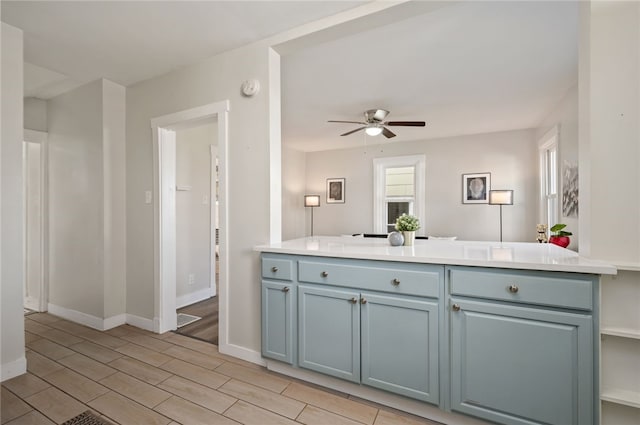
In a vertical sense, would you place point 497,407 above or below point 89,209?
below

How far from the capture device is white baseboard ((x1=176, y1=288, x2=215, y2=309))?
3.71 metres

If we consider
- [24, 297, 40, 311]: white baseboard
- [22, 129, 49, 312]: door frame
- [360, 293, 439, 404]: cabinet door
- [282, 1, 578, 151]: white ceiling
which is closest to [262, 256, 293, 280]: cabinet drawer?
[360, 293, 439, 404]: cabinet door

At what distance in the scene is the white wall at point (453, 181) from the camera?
492 cm

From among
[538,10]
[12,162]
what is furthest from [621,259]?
[12,162]

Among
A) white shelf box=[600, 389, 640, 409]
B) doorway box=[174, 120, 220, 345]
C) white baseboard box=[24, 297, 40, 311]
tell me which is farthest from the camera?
doorway box=[174, 120, 220, 345]

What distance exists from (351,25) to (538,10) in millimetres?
1265

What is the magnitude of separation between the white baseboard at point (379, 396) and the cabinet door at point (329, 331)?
0.10 metres

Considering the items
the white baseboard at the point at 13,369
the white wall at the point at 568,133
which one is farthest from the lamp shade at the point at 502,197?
the white baseboard at the point at 13,369

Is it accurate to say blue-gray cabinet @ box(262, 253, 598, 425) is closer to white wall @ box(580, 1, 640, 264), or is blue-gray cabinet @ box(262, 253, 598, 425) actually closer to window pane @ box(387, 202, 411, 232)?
white wall @ box(580, 1, 640, 264)

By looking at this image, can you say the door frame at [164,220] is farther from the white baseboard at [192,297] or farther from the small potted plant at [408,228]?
the small potted plant at [408,228]

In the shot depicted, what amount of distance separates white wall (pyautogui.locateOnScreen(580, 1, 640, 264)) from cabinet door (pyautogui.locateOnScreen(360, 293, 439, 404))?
92 centimetres

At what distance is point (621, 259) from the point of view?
4.66 ft

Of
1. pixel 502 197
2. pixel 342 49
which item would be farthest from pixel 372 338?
pixel 502 197

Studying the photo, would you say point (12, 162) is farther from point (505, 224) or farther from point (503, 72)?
point (505, 224)
